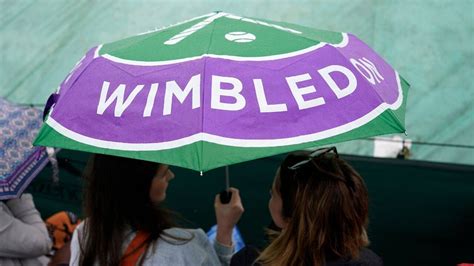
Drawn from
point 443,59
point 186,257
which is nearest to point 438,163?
point 443,59

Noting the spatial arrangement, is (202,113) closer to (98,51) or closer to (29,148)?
(98,51)

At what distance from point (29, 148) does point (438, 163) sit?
187 cm

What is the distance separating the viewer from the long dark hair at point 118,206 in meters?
2.06

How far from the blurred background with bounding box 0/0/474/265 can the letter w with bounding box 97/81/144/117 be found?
166 cm

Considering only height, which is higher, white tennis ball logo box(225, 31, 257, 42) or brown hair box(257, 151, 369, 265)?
white tennis ball logo box(225, 31, 257, 42)

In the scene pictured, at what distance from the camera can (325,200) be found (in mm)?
1858

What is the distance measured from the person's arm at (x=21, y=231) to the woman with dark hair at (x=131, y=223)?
0.59 m

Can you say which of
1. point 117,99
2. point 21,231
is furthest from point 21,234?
point 117,99

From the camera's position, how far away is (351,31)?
3.57 meters

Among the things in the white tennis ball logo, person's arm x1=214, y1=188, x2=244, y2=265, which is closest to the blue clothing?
person's arm x1=214, y1=188, x2=244, y2=265

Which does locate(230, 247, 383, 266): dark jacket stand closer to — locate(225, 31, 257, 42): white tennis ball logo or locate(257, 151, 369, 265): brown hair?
locate(257, 151, 369, 265): brown hair

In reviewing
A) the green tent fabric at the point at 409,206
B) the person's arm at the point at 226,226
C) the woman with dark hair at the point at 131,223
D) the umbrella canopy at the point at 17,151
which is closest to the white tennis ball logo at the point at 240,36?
the woman with dark hair at the point at 131,223

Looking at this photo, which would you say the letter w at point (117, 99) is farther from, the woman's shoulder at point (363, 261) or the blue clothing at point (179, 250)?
the woman's shoulder at point (363, 261)

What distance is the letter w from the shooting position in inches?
70.9
